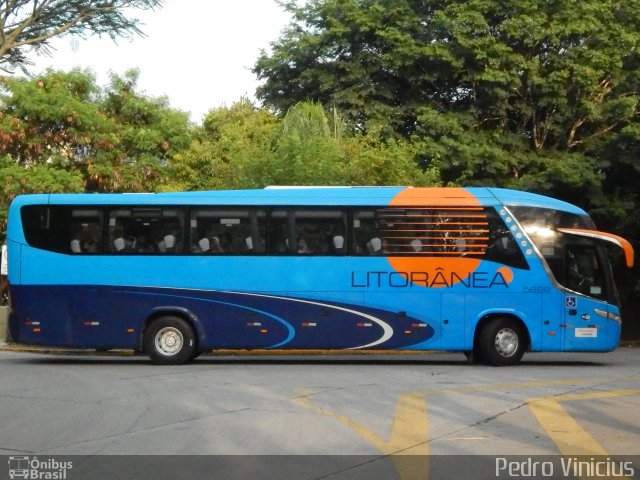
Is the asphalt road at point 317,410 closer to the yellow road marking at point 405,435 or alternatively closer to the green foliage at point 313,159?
the yellow road marking at point 405,435

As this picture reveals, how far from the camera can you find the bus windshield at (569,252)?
20.2m

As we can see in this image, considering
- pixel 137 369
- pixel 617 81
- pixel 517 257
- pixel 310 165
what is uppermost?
pixel 617 81

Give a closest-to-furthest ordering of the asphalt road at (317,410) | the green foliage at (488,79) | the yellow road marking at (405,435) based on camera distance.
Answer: the yellow road marking at (405,435) → the asphalt road at (317,410) → the green foliage at (488,79)

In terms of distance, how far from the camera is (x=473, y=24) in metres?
35.5

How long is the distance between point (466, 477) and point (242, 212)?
12.2 meters

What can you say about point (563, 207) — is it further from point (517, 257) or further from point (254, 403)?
point (254, 403)

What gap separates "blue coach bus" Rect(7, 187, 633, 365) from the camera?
2003 centimetres

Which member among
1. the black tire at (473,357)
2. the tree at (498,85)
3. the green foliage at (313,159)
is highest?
the tree at (498,85)

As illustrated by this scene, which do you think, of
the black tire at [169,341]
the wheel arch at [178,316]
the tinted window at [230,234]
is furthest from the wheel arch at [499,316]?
the black tire at [169,341]

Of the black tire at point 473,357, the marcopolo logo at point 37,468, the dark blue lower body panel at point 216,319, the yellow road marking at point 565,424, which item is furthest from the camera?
the black tire at point 473,357

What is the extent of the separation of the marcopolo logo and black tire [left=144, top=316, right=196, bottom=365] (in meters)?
10.6

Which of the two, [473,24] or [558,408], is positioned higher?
[473,24]

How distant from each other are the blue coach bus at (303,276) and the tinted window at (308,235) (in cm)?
2

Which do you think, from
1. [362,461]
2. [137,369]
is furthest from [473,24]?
[362,461]
